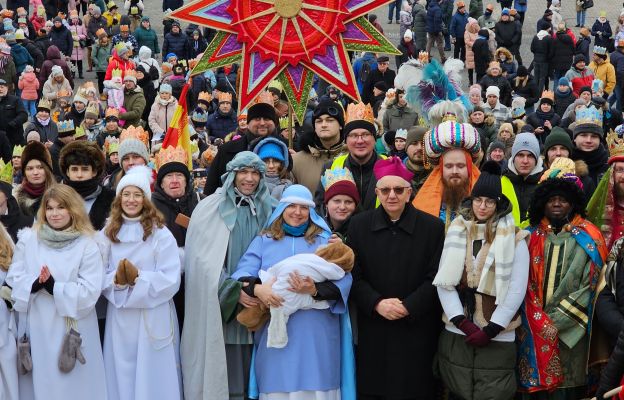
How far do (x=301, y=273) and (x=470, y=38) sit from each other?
52.9 feet

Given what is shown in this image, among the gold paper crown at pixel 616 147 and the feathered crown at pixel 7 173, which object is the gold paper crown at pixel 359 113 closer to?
the gold paper crown at pixel 616 147

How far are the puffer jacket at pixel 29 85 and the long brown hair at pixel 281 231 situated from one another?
13.0 m

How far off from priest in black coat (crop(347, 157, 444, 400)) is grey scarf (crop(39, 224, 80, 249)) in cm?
168

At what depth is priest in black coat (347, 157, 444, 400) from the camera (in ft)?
21.3

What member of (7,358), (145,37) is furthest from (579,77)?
(7,358)

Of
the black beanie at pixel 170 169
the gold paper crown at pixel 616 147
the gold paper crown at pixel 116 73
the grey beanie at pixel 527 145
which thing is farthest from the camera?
the gold paper crown at pixel 116 73

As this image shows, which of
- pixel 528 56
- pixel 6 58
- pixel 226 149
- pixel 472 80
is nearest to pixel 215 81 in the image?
pixel 6 58

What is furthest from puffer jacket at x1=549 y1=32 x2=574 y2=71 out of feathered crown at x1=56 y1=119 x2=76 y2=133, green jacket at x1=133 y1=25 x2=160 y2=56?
feathered crown at x1=56 y1=119 x2=76 y2=133

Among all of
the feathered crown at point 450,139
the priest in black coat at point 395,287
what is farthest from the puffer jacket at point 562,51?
the priest in black coat at point 395,287

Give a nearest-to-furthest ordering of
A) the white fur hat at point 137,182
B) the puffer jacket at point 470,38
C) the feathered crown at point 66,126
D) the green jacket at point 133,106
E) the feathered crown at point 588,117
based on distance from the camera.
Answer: the white fur hat at point 137,182 < the feathered crown at point 588,117 < the feathered crown at point 66,126 < the green jacket at point 133,106 < the puffer jacket at point 470,38

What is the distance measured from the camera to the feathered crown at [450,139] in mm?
6936

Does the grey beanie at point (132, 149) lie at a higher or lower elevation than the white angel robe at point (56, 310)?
higher

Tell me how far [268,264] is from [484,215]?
133 cm

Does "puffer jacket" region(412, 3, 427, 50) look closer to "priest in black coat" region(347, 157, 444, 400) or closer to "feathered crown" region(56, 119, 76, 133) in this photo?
"feathered crown" region(56, 119, 76, 133)
